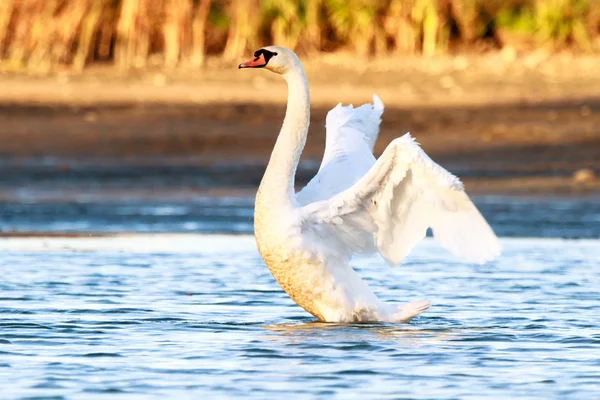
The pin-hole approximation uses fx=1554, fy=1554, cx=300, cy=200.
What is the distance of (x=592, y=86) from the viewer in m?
18.2

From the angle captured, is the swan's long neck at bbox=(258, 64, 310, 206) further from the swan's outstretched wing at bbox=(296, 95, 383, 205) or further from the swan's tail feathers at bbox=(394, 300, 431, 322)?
the swan's tail feathers at bbox=(394, 300, 431, 322)

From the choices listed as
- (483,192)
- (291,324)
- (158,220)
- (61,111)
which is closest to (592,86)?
(483,192)

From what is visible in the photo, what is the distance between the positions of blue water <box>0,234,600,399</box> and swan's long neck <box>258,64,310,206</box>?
2.46 feet

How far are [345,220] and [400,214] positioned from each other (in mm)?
327

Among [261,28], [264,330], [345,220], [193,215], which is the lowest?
[264,330]

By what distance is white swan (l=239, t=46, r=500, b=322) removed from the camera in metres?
7.56

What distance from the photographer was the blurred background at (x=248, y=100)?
1328 cm

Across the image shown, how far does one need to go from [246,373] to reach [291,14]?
13.9 metres

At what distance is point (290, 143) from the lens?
8.14 metres

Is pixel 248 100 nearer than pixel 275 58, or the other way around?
pixel 275 58

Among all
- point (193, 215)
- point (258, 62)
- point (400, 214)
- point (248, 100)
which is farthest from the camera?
point (248, 100)

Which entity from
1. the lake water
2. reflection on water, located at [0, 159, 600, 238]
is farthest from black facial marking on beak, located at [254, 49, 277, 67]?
reflection on water, located at [0, 159, 600, 238]

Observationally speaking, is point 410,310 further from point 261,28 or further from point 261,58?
point 261,28

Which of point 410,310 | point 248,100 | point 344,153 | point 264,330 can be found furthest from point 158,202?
point 410,310
